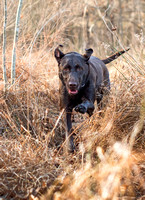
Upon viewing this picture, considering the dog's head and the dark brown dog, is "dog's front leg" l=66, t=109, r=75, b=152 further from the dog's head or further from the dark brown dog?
the dog's head

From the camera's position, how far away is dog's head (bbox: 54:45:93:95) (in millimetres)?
3768

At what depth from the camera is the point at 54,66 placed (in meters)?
6.08

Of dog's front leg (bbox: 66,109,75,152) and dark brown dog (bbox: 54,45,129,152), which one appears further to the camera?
dark brown dog (bbox: 54,45,129,152)

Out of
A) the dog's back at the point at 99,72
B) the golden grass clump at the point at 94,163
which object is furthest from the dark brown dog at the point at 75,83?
the golden grass clump at the point at 94,163

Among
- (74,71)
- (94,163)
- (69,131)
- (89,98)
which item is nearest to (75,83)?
(74,71)

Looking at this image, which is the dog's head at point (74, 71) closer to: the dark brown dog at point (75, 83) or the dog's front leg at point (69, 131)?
the dark brown dog at point (75, 83)

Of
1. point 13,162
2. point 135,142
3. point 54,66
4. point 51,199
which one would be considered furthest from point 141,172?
point 54,66

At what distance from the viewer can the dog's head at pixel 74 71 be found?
12.4ft

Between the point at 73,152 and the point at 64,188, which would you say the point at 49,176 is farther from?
the point at 73,152

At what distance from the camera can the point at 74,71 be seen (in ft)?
12.8

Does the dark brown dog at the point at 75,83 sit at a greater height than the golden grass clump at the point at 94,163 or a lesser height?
greater

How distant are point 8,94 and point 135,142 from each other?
2086 mm

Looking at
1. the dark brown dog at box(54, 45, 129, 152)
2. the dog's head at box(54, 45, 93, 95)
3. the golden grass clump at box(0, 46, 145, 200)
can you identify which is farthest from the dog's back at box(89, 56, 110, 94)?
the golden grass clump at box(0, 46, 145, 200)

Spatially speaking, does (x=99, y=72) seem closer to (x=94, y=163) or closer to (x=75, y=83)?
(x=75, y=83)
